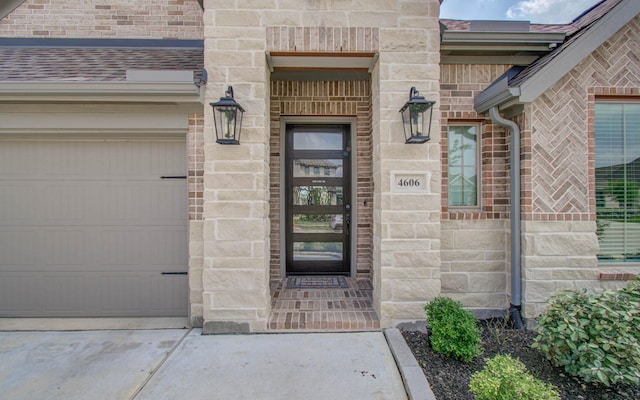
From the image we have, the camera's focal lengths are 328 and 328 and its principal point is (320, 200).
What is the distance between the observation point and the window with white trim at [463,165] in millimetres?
Answer: 4102

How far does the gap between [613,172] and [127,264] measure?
5860mm

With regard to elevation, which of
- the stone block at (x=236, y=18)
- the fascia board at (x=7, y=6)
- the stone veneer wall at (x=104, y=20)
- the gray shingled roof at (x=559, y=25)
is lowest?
the fascia board at (x=7, y=6)

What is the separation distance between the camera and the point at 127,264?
4016mm

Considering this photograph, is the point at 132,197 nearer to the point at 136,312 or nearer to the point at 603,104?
the point at 136,312

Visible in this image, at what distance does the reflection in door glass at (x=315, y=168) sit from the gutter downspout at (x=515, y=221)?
2276 millimetres

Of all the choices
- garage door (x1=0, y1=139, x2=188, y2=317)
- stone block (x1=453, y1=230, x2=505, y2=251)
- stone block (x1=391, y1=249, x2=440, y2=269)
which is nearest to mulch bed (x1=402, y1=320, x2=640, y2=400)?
stone block (x1=391, y1=249, x2=440, y2=269)

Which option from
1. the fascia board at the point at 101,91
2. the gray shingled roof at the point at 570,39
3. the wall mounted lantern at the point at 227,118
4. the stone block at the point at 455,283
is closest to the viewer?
the wall mounted lantern at the point at 227,118

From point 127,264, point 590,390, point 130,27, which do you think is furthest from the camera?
point 130,27

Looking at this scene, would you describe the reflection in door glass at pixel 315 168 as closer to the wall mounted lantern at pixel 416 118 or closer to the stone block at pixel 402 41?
the wall mounted lantern at pixel 416 118

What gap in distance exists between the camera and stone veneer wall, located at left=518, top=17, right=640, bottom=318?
364 centimetres

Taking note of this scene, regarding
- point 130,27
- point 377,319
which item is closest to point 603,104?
point 377,319

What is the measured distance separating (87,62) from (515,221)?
5.53 m

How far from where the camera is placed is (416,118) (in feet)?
11.1

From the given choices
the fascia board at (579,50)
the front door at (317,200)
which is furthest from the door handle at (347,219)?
the fascia board at (579,50)
